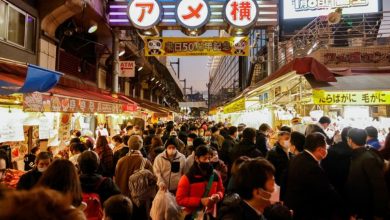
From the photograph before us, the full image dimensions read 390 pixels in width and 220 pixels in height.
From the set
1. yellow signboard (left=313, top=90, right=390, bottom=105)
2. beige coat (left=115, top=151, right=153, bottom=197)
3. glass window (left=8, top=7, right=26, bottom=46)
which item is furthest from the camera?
glass window (left=8, top=7, right=26, bottom=46)

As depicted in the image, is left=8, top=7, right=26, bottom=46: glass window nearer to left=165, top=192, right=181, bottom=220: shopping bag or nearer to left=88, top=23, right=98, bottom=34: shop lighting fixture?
left=88, top=23, right=98, bottom=34: shop lighting fixture

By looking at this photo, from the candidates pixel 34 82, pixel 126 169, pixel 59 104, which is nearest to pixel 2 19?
pixel 59 104

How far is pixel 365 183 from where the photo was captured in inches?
168

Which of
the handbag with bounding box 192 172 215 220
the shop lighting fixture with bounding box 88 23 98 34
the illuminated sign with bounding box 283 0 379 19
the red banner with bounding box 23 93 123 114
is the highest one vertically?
the illuminated sign with bounding box 283 0 379 19

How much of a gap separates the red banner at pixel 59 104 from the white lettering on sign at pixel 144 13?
454cm

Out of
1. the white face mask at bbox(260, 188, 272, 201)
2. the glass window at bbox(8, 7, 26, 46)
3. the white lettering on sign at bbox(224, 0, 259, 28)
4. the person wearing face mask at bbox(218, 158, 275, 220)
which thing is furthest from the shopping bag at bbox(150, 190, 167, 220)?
the white lettering on sign at bbox(224, 0, 259, 28)

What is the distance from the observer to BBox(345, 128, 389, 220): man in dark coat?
407 cm

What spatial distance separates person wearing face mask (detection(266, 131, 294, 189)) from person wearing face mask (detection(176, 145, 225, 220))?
1540 millimetres

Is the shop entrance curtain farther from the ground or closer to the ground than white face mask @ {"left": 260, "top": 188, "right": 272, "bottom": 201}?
farther from the ground

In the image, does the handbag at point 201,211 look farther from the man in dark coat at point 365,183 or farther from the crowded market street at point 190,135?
the man in dark coat at point 365,183

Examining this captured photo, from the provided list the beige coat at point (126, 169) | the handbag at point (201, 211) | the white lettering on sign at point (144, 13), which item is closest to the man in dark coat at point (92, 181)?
the handbag at point (201, 211)

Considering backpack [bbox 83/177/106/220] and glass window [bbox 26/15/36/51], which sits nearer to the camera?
backpack [bbox 83/177/106/220]

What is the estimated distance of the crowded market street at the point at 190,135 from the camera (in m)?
3.15

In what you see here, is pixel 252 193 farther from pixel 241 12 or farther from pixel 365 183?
pixel 241 12
